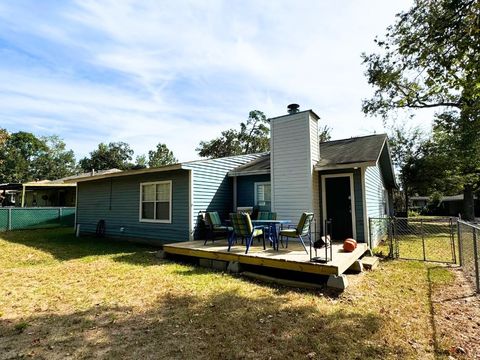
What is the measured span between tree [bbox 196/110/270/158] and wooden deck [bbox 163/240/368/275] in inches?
1010

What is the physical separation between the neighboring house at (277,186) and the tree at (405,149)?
10.4 m

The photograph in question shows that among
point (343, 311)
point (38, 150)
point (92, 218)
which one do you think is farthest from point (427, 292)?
point (38, 150)

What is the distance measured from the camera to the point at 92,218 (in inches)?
499

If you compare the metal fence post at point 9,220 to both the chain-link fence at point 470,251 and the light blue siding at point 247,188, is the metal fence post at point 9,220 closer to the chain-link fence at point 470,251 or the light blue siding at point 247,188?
the light blue siding at point 247,188

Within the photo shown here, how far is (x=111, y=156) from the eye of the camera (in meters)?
46.9

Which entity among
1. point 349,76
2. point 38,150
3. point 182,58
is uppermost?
A: point 38,150

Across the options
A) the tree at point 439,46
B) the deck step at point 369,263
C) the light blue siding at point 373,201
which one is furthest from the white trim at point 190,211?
the tree at point 439,46

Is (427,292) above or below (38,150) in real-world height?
→ below

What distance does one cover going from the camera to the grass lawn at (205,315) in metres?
2.99

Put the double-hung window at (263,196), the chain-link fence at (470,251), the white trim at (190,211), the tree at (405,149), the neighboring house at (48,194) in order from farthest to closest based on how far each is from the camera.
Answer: the neighboring house at (48,194)
the tree at (405,149)
the double-hung window at (263,196)
the white trim at (190,211)
the chain-link fence at (470,251)

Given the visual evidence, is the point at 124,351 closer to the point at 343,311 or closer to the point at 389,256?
the point at 343,311

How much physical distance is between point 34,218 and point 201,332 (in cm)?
1525

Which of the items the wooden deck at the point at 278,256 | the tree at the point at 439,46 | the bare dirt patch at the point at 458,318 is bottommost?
the bare dirt patch at the point at 458,318

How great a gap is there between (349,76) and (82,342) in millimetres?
9259
